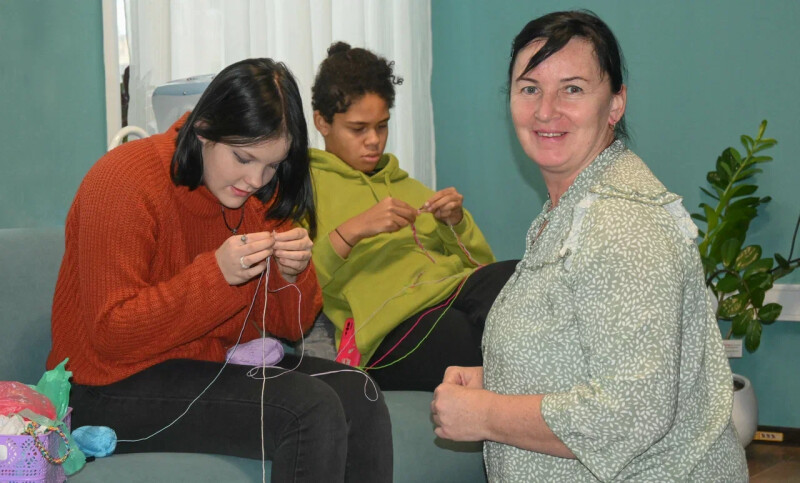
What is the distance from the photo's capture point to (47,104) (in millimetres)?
2053

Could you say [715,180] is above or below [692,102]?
below

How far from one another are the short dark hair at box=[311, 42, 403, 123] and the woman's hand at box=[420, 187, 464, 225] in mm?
326

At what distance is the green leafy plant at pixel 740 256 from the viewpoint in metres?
2.76

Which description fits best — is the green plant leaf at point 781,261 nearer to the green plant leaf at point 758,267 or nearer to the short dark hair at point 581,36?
the green plant leaf at point 758,267

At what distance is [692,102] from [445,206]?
133 cm

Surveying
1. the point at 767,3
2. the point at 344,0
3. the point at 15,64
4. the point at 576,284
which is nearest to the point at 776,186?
the point at 767,3

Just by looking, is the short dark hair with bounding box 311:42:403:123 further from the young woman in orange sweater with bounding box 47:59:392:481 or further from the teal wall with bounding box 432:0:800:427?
→ the teal wall with bounding box 432:0:800:427

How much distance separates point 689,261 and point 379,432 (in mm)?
718

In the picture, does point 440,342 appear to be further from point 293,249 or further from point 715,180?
point 715,180

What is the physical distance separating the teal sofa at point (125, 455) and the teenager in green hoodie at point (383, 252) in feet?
0.51

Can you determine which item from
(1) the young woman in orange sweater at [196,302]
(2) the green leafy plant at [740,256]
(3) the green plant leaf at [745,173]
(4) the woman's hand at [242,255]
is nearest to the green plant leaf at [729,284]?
(2) the green leafy plant at [740,256]

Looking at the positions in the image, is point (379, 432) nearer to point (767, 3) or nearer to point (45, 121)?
point (45, 121)

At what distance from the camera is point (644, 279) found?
0.96 meters

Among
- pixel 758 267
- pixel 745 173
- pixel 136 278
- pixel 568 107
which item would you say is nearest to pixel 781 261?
pixel 758 267
